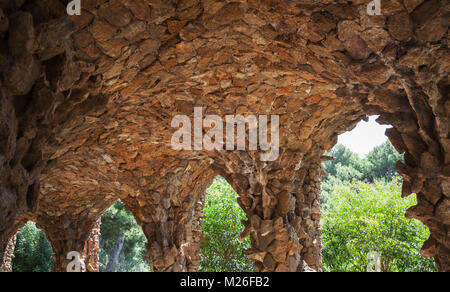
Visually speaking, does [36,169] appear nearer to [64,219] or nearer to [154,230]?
[154,230]

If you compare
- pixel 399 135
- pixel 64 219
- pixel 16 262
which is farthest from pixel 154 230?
pixel 16 262

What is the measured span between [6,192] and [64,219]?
7754 mm

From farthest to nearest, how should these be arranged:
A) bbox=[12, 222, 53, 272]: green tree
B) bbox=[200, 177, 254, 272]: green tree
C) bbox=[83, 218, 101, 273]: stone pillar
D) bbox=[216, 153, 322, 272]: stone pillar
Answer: bbox=[12, 222, 53, 272]: green tree → bbox=[200, 177, 254, 272]: green tree → bbox=[83, 218, 101, 273]: stone pillar → bbox=[216, 153, 322, 272]: stone pillar

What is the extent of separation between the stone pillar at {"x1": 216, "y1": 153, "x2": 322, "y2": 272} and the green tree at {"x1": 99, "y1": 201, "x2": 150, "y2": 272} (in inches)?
460

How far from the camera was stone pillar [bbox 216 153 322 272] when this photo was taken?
4.70 m

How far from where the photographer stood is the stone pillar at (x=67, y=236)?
9016mm

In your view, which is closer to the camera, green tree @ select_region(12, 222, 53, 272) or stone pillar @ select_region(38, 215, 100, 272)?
stone pillar @ select_region(38, 215, 100, 272)

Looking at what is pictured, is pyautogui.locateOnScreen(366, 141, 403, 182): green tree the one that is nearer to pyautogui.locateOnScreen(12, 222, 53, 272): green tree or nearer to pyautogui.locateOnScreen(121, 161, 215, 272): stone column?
pyautogui.locateOnScreen(121, 161, 215, 272): stone column

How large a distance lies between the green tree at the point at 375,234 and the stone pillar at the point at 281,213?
5041mm

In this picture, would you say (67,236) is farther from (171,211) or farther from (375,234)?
(375,234)

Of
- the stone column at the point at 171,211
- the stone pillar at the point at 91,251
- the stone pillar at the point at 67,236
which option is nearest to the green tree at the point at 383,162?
the stone column at the point at 171,211

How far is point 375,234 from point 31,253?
14230 millimetres

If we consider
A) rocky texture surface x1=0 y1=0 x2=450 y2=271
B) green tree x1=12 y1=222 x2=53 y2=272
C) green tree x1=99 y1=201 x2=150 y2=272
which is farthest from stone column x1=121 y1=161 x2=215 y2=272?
green tree x1=12 y1=222 x2=53 y2=272

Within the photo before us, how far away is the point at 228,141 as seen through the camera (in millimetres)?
5016
